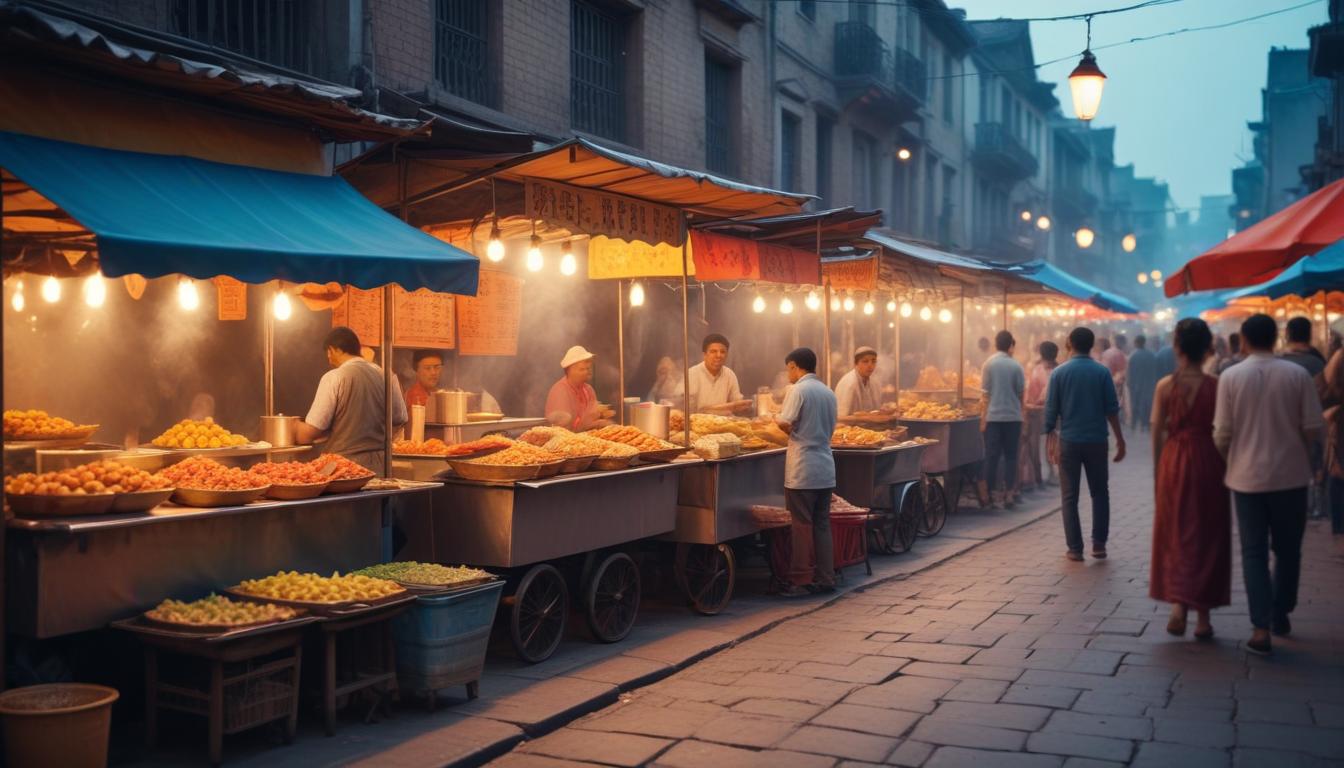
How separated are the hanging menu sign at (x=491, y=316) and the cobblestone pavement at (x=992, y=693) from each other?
4759 mm

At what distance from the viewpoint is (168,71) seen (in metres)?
5.80

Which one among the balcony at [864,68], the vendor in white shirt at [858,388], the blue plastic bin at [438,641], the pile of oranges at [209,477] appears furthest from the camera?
the balcony at [864,68]

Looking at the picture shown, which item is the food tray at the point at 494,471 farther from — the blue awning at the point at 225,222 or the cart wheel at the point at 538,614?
the blue awning at the point at 225,222

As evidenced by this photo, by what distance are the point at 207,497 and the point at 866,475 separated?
715cm

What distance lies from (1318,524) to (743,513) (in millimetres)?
8405

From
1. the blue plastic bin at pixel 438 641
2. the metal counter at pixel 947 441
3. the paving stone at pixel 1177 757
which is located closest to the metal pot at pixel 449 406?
the blue plastic bin at pixel 438 641

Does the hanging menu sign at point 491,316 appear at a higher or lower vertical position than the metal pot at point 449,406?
higher

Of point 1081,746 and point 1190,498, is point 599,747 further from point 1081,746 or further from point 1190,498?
point 1190,498

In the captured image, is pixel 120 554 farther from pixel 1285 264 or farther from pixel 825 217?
pixel 1285 264

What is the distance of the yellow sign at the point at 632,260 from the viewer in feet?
34.1

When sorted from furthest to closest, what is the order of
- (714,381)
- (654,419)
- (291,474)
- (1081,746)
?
(714,381), (654,419), (291,474), (1081,746)

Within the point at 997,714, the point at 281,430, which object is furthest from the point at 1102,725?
the point at 281,430

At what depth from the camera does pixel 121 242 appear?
17.1 ft

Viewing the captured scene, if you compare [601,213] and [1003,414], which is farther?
[1003,414]
